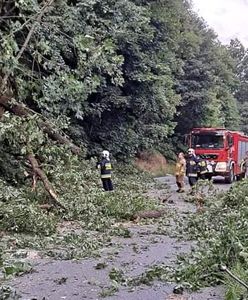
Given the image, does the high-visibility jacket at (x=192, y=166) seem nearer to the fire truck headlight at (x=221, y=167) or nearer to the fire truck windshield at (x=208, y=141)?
the fire truck headlight at (x=221, y=167)

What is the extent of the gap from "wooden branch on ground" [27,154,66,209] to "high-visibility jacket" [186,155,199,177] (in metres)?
7.91

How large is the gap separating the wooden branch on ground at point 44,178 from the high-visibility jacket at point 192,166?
791cm

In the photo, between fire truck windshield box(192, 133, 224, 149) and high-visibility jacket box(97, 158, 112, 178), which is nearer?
high-visibility jacket box(97, 158, 112, 178)

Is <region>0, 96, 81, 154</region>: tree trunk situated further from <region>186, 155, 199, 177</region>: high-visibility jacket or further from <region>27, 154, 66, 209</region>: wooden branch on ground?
<region>186, 155, 199, 177</region>: high-visibility jacket

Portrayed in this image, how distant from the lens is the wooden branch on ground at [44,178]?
1162cm

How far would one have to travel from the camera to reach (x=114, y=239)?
992 cm

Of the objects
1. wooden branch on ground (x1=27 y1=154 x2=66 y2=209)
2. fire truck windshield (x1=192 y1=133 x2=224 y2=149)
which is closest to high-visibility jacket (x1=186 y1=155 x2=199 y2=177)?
fire truck windshield (x1=192 y1=133 x2=224 y2=149)

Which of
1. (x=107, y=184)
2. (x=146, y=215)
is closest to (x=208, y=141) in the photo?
(x=107, y=184)

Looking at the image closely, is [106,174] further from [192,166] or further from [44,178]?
[44,178]

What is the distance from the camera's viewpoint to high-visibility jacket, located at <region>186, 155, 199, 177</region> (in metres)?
19.0

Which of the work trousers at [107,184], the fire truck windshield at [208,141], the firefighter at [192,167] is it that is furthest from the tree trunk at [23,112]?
the fire truck windshield at [208,141]

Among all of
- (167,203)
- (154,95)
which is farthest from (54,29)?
(154,95)

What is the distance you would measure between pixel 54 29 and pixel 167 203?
578cm

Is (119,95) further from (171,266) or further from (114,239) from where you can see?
(171,266)
